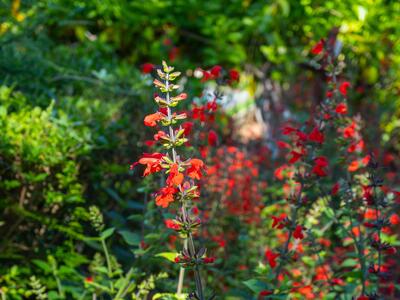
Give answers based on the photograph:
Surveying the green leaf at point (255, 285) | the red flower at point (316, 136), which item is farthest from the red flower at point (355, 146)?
the green leaf at point (255, 285)

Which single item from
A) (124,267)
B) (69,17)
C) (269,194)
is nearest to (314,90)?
(269,194)

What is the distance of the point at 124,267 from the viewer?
377cm

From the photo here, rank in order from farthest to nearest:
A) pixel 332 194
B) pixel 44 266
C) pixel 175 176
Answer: pixel 44 266 < pixel 332 194 < pixel 175 176

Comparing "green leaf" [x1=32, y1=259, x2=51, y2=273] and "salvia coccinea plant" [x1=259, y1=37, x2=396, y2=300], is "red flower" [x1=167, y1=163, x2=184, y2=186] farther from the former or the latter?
"green leaf" [x1=32, y1=259, x2=51, y2=273]

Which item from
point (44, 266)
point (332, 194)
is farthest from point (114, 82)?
point (332, 194)

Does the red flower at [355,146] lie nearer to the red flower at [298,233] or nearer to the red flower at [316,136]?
the red flower at [316,136]

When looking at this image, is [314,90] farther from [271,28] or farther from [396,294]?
[396,294]

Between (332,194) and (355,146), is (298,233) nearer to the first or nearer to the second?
(332,194)

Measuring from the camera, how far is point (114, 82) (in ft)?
15.5

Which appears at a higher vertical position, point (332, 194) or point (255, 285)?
point (332, 194)

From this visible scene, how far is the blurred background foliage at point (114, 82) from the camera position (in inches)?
133

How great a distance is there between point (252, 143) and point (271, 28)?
1416 millimetres

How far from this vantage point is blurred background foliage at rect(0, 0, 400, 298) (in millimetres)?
3381

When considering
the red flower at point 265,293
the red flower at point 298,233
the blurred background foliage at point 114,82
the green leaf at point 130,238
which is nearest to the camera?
the red flower at point 265,293
